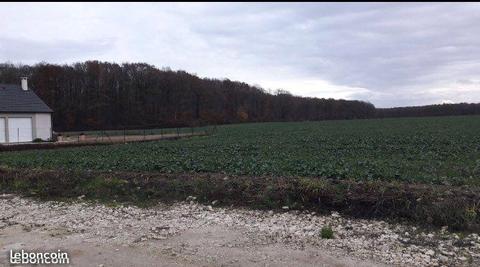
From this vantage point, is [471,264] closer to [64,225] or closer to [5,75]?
[64,225]

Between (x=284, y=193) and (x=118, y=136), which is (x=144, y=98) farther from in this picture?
(x=284, y=193)

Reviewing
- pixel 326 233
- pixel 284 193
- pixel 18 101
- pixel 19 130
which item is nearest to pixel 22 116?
pixel 19 130

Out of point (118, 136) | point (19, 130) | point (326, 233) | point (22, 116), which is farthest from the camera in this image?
point (118, 136)

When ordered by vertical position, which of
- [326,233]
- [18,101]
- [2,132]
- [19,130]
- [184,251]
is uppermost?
[18,101]

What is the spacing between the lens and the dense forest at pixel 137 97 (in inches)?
3155

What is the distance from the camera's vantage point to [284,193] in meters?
10.6

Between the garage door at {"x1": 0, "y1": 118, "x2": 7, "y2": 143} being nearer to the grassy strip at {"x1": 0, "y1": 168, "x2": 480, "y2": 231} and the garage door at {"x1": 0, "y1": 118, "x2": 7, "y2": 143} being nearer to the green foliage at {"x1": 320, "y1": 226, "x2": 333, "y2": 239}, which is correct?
the grassy strip at {"x1": 0, "y1": 168, "x2": 480, "y2": 231}

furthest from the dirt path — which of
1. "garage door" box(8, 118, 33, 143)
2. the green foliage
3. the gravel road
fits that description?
"garage door" box(8, 118, 33, 143)

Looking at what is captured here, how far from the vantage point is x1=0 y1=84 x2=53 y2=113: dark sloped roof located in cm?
4019

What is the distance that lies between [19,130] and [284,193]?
38045 millimetres

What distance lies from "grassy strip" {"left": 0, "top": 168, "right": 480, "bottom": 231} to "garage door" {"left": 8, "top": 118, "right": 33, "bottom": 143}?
93.5 feet

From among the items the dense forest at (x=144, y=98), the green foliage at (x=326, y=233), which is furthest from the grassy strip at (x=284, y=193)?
the dense forest at (x=144, y=98)

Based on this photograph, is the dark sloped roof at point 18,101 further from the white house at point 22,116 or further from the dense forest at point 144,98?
the dense forest at point 144,98

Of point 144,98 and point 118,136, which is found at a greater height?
point 144,98
